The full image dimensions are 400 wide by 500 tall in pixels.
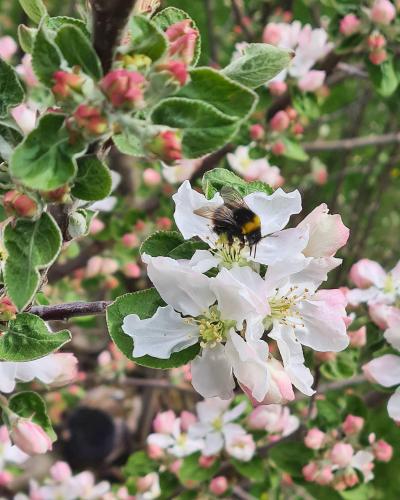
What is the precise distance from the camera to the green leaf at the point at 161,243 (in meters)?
0.82

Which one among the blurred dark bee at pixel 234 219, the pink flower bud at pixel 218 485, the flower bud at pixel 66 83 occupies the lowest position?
the pink flower bud at pixel 218 485

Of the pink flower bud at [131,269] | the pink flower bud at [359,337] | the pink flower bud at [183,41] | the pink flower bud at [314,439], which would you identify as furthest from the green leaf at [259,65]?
the pink flower bud at [131,269]

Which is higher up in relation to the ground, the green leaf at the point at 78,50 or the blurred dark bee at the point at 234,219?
the green leaf at the point at 78,50

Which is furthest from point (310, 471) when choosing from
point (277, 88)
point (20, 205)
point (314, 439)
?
point (20, 205)

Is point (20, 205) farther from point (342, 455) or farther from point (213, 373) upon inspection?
point (342, 455)

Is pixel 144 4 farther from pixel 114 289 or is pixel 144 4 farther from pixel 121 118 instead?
pixel 114 289

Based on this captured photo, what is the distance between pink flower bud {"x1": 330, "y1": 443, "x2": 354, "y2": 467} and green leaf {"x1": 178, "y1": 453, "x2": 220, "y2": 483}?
0.32 metres

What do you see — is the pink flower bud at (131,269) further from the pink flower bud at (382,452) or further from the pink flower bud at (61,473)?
the pink flower bud at (382,452)

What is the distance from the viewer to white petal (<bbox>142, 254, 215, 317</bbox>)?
2.45 feet

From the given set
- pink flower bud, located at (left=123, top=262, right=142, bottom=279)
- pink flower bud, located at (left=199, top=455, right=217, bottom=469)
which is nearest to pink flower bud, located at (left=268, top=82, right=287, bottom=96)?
pink flower bud, located at (left=123, top=262, right=142, bottom=279)

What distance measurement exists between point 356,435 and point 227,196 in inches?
35.0

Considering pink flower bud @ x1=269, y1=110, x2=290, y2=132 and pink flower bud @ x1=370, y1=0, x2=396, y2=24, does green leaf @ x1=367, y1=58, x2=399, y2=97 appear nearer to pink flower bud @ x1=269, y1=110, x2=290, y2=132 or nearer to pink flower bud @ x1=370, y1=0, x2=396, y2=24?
pink flower bud @ x1=370, y1=0, x2=396, y2=24

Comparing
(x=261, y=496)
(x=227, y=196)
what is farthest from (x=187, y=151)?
(x=261, y=496)

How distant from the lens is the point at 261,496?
1870 millimetres
